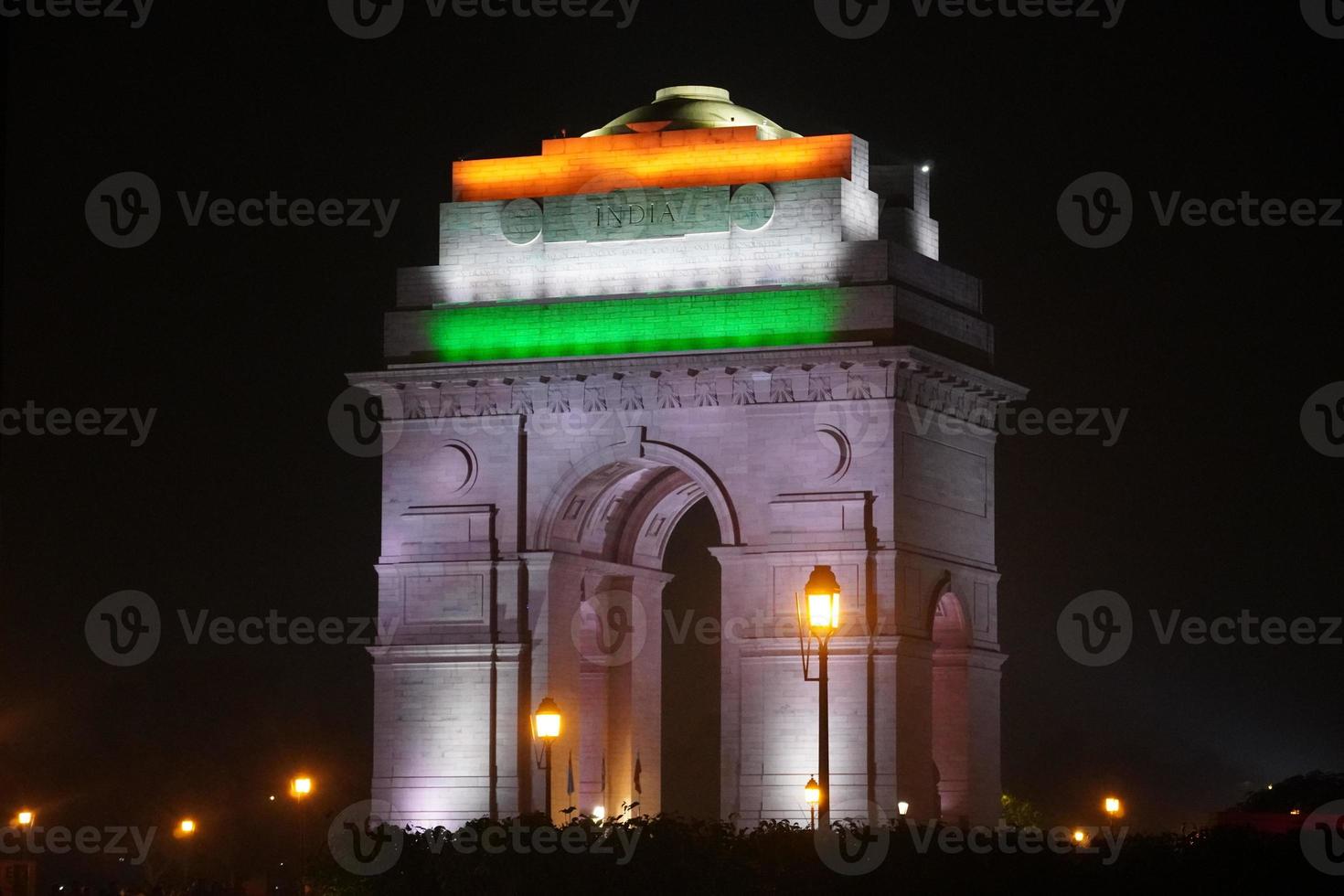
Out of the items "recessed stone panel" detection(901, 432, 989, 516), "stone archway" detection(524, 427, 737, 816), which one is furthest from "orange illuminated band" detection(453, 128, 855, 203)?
"recessed stone panel" detection(901, 432, 989, 516)

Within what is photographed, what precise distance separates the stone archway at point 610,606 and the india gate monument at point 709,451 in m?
0.11

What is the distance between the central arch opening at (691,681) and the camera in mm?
76562

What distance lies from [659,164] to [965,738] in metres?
13.8

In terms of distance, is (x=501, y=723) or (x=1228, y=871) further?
(x=501, y=723)

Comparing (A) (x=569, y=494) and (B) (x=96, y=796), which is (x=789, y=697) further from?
(B) (x=96, y=796)

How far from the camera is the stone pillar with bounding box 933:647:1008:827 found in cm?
6131

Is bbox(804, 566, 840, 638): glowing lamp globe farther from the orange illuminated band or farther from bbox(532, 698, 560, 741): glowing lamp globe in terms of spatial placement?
the orange illuminated band

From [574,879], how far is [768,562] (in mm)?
21149

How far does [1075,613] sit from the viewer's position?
74.6 metres

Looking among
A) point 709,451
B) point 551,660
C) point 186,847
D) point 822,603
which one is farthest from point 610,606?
point 822,603

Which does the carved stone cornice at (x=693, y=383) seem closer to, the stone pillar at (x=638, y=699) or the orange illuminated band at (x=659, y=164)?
the orange illuminated band at (x=659, y=164)

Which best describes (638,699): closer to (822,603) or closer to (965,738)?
(965,738)

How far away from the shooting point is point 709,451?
5938cm

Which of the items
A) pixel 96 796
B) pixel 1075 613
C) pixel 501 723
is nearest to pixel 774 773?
pixel 501 723
